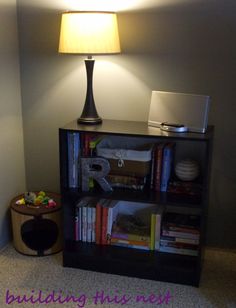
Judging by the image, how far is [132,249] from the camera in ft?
7.72

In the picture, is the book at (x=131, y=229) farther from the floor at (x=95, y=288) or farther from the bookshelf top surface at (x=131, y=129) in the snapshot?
the bookshelf top surface at (x=131, y=129)

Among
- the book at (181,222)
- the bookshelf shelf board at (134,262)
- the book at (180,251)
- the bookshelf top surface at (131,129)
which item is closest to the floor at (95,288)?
the bookshelf shelf board at (134,262)

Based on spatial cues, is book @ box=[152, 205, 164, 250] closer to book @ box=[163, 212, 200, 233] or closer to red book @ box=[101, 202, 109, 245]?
book @ box=[163, 212, 200, 233]

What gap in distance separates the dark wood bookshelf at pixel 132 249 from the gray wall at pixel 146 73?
157mm

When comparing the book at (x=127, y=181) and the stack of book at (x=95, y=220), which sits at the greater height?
the book at (x=127, y=181)

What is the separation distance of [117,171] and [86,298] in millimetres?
694

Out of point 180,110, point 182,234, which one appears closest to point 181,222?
point 182,234

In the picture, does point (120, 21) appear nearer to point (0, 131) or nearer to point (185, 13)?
point (185, 13)

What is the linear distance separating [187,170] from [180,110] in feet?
1.09

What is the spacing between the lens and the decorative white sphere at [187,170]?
7.23ft

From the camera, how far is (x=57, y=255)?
245 centimetres

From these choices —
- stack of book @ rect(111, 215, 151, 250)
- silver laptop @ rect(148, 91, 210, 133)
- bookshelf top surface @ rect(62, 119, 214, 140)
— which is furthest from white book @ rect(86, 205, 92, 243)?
silver laptop @ rect(148, 91, 210, 133)

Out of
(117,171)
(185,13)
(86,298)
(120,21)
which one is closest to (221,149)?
(117,171)

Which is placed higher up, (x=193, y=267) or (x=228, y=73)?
(x=228, y=73)
